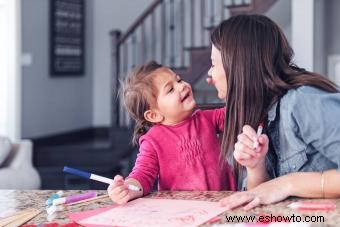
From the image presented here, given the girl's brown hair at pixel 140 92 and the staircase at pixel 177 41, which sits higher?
the staircase at pixel 177 41

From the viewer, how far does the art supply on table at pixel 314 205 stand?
115 centimetres

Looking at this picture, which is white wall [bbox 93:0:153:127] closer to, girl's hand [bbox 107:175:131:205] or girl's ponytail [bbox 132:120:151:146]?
girl's ponytail [bbox 132:120:151:146]

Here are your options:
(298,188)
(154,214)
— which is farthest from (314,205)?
(154,214)

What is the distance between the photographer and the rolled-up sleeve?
131cm

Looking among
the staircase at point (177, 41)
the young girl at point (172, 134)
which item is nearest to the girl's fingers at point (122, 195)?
the young girl at point (172, 134)

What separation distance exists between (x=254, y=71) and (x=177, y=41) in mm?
5890

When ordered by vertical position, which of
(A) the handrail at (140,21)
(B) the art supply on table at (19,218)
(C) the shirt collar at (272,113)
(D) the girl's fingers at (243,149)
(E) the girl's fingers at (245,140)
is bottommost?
(B) the art supply on table at (19,218)

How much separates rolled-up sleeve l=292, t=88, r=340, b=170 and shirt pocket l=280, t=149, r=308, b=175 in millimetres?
46

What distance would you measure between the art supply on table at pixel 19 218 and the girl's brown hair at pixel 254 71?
0.54m

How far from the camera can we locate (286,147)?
4.68 ft

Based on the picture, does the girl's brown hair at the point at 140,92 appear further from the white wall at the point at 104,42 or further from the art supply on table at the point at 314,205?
the white wall at the point at 104,42

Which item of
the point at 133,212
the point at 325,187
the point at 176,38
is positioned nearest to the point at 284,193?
the point at 325,187

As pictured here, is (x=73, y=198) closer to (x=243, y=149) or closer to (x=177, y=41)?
(x=243, y=149)

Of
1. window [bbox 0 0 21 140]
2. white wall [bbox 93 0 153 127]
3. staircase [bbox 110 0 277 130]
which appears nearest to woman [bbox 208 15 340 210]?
staircase [bbox 110 0 277 130]
